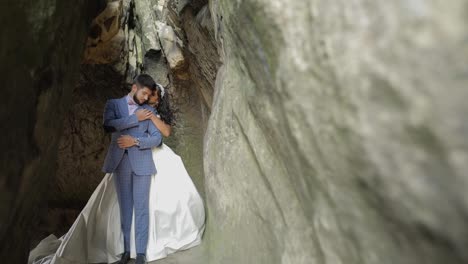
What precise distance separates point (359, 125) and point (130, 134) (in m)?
2.32

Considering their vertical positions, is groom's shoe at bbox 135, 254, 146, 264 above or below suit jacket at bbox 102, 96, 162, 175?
below

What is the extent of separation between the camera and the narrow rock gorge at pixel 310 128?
0.83 meters

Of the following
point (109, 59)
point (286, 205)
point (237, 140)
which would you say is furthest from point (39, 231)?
point (286, 205)

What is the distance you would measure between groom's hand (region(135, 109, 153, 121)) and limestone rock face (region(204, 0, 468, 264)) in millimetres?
1292

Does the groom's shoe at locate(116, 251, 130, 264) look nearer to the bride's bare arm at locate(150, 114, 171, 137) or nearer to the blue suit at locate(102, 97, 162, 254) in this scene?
the blue suit at locate(102, 97, 162, 254)

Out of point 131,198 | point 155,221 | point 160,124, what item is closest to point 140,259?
point 155,221

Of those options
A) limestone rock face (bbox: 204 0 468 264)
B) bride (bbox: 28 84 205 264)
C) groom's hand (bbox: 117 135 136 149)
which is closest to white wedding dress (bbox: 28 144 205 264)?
bride (bbox: 28 84 205 264)

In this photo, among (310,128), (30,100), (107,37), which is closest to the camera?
(310,128)

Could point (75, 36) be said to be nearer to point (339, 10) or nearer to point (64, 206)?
point (339, 10)

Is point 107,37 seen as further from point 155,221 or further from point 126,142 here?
point 155,221

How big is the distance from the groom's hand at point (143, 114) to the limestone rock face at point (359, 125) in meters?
1.29

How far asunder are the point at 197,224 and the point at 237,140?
1178 millimetres

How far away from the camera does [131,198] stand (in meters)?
3.04

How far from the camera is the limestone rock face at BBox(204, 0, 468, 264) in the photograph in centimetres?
81
